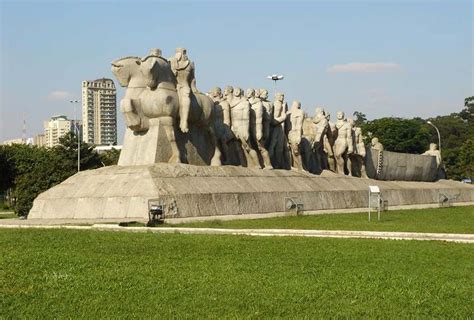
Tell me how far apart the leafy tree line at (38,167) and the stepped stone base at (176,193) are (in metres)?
14.6

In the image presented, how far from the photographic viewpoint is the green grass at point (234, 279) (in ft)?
25.3

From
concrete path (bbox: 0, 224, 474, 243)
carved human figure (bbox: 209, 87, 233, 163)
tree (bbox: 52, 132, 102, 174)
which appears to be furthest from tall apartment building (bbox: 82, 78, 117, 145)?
concrete path (bbox: 0, 224, 474, 243)

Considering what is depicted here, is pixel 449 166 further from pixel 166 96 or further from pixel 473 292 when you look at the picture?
pixel 473 292

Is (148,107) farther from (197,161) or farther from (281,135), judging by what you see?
(281,135)

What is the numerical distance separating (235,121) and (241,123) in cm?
27

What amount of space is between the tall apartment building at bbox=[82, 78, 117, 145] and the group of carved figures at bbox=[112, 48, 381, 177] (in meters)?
101

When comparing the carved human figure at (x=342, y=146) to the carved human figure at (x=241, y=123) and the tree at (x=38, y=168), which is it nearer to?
the carved human figure at (x=241, y=123)

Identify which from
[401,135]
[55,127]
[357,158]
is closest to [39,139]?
[55,127]

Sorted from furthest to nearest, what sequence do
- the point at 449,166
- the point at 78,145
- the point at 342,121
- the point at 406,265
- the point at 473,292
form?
the point at 449,166
the point at 78,145
the point at 342,121
the point at 406,265
the point at 473,292

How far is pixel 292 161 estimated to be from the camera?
1335 inches

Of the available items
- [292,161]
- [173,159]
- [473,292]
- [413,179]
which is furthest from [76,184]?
[413,179]

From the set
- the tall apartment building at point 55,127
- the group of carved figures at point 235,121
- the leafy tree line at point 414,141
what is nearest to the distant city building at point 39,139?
the tall apartment building at point 55,127

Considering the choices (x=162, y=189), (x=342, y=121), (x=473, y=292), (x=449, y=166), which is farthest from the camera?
(x=449, y=166)

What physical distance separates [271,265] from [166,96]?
48.8ft
